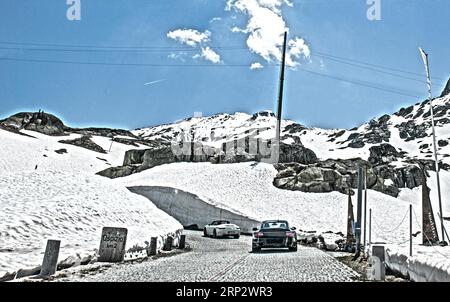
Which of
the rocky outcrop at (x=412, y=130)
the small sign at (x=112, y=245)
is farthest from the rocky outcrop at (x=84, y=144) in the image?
the rocky outcrop at (x=412, y=130)

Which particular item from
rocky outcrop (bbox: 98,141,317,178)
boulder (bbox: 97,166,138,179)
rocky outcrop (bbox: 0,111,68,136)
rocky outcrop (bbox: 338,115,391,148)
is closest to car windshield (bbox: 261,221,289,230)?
rocky outcrop (bbox: 98,141,317,178)

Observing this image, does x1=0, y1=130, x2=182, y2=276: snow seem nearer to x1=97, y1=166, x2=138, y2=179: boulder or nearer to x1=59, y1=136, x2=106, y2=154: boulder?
x1=97, y1=166, x2=138, y2=179: boulder

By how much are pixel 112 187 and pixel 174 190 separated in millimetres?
19660

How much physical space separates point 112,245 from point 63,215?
5.29 m

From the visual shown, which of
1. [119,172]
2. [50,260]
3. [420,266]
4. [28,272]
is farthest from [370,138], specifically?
[28,272]

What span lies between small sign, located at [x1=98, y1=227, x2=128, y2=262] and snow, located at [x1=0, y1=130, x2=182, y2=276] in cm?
49

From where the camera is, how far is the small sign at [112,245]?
12.4 meters

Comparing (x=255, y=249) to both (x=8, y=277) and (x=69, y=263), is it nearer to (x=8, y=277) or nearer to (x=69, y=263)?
(x=69, y=263)

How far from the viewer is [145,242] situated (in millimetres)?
15547

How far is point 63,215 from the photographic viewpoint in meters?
16.8

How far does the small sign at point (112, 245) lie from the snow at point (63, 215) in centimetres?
49

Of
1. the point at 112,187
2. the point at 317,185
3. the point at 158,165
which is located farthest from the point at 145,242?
the point at 158,165

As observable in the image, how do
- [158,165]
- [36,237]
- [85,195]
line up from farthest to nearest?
1. [158,165]
2. [85,195]
3. [36,237]
